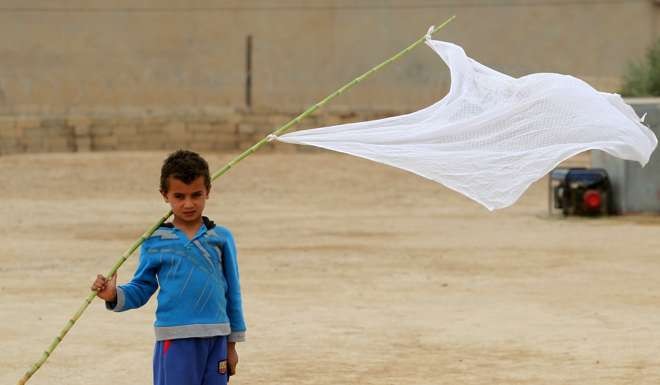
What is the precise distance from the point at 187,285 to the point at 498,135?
142 cm

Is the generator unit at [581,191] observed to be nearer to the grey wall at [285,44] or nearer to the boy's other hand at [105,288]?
the grey wall at [285,44]

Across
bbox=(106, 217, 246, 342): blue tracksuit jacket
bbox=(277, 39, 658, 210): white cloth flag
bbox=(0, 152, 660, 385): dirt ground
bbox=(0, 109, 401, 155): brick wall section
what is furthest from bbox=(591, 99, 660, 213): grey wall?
bbox=(106, 217, 246, 342): blue tracksuit jacket

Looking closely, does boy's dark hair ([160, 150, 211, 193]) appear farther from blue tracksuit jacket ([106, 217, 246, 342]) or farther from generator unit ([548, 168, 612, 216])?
generator unit ([548, 168, 612, 216])

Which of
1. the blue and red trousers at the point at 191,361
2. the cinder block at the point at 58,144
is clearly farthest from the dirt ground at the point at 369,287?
the cinder block at the point at 58,144

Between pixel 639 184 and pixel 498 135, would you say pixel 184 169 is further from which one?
pixel 639 184

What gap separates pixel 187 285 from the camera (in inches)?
189

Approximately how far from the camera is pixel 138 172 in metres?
21.5

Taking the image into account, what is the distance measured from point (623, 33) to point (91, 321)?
787 inches

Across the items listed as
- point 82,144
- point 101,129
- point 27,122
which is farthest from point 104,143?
point 27,122

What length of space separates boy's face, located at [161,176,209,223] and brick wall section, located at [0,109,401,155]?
19.9 metres

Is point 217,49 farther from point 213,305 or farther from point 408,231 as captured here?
point 213,305

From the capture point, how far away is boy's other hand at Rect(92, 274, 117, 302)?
188 inches

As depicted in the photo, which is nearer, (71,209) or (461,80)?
(461,80)

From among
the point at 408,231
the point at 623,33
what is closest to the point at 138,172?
the point at 408,231
